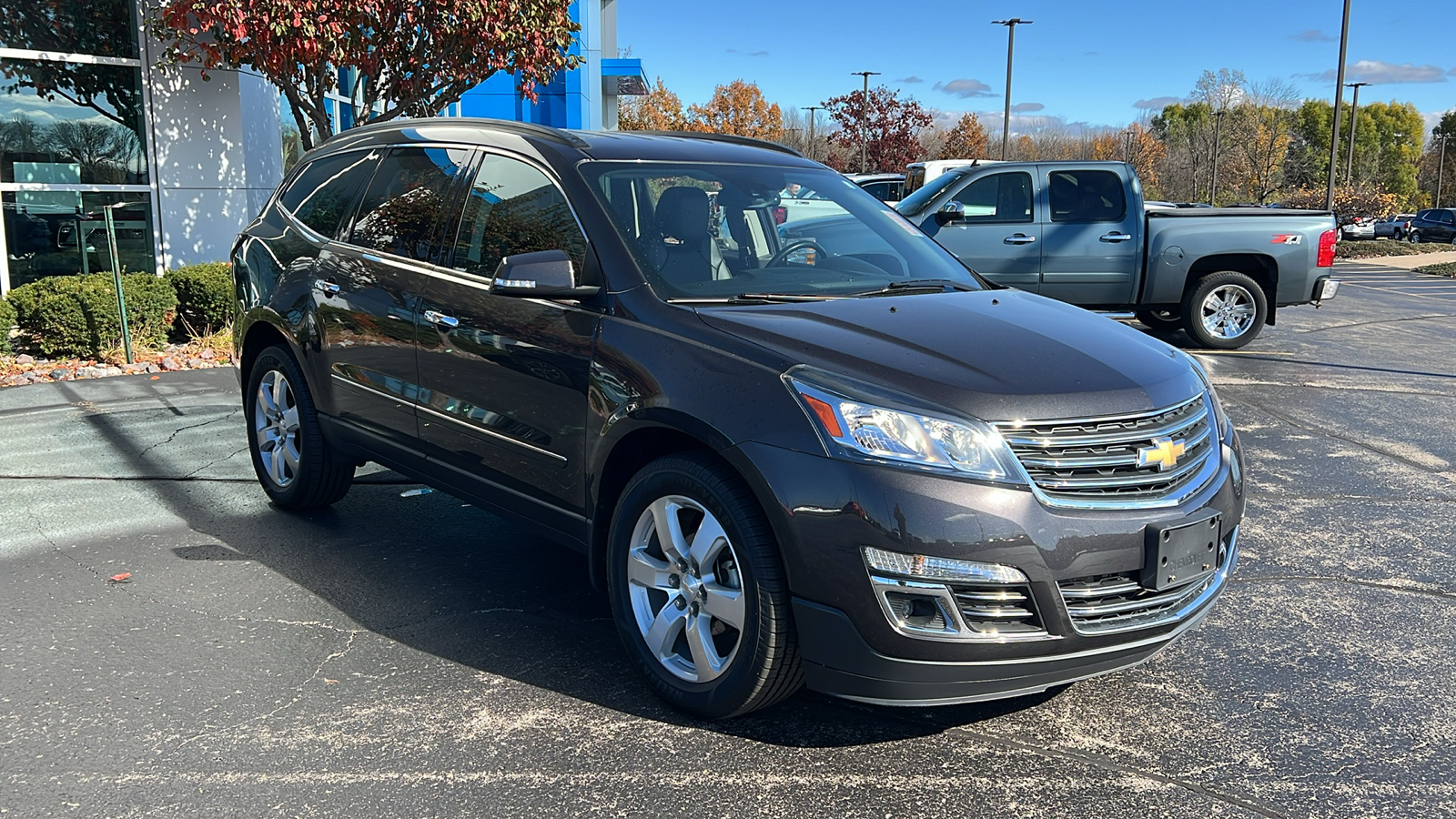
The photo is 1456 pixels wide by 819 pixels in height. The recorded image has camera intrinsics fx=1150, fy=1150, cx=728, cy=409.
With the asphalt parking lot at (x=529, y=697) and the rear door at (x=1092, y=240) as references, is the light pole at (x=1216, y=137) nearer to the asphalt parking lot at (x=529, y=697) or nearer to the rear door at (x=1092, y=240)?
the rear door at (x=1092, y=240)

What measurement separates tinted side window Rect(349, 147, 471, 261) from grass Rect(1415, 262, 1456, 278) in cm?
2757

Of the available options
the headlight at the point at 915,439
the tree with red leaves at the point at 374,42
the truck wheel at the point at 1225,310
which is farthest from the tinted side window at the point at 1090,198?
the headlight at the point at 915,439

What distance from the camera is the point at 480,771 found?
3201 millimetres

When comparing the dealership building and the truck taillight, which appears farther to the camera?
the truck taillight

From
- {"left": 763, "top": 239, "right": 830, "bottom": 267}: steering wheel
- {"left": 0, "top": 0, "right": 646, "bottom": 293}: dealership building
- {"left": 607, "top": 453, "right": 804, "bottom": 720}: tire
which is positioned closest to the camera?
{"left": 607, "top": 453, "right": 804, "bottom": 720}: tire

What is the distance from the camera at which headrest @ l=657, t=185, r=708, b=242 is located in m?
4.07

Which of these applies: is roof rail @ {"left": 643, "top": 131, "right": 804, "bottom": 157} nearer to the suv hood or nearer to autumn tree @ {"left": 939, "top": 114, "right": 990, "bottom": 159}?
the suv hood

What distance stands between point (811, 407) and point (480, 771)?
1368 mm

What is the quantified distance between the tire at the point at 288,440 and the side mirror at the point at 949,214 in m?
7.77

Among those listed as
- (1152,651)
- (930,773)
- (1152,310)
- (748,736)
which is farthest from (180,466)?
(1152,310)

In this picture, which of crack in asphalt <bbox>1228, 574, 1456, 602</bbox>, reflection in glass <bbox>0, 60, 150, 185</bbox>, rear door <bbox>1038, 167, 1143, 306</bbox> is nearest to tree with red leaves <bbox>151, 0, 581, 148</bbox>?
reflection in glass <bbox>0, 60, 150, 185</bbox>

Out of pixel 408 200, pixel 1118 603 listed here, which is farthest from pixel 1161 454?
pixel 408 200

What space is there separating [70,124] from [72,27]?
0.96 m

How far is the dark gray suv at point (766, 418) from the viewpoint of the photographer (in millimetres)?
3023
